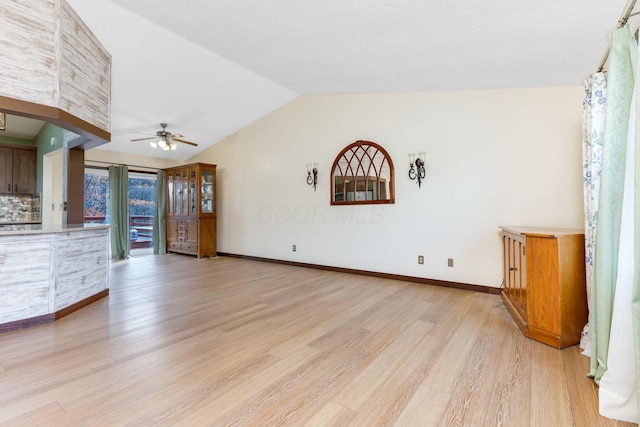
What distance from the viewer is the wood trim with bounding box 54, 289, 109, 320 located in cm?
275

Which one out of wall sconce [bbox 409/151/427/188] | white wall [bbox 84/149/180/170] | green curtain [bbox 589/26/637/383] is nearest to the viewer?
green curtain [bbox 589/26/637/383]

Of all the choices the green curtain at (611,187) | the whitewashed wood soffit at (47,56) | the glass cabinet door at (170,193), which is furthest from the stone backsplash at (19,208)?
the green curtain at (611,187)

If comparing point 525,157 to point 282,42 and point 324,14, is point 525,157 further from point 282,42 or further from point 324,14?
point 282,42

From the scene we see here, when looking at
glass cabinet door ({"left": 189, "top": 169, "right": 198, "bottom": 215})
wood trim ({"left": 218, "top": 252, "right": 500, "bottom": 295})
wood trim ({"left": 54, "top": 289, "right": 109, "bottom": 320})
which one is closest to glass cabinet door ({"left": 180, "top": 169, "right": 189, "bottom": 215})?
glass cabinet door ({"left": 189, "top": 169, "right": 198, "bottom": 215})

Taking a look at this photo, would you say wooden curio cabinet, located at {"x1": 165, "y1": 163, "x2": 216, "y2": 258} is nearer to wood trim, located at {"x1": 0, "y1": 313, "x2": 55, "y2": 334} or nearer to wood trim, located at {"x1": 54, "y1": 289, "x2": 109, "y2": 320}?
wood trim, located at {"x1": 54, "y1": 289, "x2": 109, "y2": 320}

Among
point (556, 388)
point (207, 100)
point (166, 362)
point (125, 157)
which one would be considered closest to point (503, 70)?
point (556, 388)

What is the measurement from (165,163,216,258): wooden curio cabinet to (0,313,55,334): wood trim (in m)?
3.72

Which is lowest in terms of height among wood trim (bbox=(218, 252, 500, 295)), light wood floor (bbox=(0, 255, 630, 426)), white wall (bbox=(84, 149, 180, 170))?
light wood floor (bbox=(0, 255, 630, 426))

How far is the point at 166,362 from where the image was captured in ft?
6.39

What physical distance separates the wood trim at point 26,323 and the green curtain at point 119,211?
4.06 m

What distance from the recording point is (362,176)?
4.64 metres

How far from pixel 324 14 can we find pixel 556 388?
304 centimetres

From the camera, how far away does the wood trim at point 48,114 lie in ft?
7.62

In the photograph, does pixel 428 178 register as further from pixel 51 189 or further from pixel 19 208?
pixel 19 208
